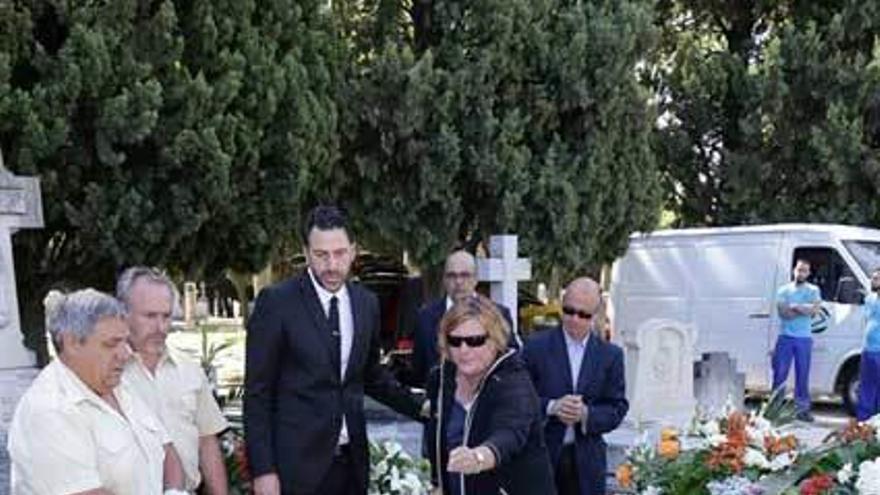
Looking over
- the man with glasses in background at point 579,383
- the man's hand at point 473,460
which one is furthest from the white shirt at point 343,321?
the man with glasses in background at point 579,383

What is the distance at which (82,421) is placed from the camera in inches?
126

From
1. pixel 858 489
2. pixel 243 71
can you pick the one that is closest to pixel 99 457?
pixel 858 489

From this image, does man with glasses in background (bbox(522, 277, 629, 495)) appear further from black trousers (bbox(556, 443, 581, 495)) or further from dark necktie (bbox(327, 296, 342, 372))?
dark necktie (bbox(327, 296, 342, 372))

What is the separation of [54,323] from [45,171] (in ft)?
20.0

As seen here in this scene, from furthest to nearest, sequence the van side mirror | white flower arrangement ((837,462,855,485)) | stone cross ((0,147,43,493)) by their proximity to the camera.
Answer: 1. the van side mirror
2. stone cross ((0,147,43,493))
3. white flower arrangement ((837,462,855,485))

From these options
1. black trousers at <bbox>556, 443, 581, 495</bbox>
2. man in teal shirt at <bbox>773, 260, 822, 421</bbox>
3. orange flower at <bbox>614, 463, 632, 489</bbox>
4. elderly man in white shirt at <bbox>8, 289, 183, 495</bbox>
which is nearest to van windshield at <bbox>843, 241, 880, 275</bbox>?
man in teal shirt at <bbox>773, 260, 822, 421</bbox>

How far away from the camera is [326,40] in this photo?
1059 cm

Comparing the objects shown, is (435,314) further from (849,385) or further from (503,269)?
(849,385)

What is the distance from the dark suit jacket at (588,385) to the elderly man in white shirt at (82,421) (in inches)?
87.8

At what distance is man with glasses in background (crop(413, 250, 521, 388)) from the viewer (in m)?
5.87

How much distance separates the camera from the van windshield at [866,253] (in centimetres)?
1367

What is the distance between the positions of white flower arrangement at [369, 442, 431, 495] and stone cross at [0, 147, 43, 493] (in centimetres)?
256

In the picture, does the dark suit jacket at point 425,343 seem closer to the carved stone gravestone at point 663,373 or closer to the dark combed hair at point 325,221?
the dark combed hair at point 325,221

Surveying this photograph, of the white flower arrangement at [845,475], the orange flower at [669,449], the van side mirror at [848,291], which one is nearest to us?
the white flower arrangement at [845,475]
